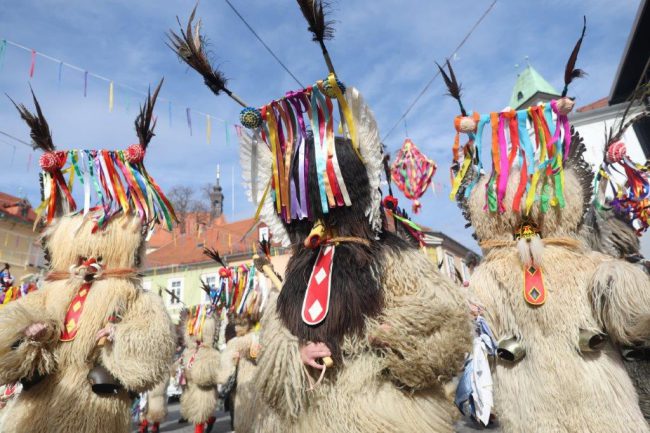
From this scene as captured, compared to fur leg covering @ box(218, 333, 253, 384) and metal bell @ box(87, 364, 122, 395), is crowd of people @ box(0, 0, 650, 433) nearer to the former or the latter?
metal bell @ box(87, 364, 122, 395)

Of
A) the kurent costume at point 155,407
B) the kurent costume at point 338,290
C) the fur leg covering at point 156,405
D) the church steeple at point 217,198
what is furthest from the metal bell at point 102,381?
the church steeple at point 217,198

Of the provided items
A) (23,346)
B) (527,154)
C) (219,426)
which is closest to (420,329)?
(527,154)

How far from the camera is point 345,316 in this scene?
7.08ft

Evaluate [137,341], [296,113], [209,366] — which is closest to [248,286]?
[209,366]

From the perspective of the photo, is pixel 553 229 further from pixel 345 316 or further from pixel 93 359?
pixel 93 359

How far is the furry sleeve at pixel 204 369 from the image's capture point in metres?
6.72

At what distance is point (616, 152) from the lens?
3467 mm

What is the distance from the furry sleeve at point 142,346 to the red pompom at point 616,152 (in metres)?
3.72

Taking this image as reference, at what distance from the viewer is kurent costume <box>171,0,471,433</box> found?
6.65ft

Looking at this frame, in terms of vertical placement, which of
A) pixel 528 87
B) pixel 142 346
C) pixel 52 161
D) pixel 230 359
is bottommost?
pixel 230 359

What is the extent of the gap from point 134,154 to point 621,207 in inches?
175

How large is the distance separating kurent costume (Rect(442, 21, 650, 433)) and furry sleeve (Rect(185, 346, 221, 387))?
4970 millimetres

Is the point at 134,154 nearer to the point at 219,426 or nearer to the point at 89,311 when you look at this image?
the point at 89,311

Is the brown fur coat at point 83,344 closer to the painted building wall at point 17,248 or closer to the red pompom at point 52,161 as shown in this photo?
the red pompom at point 52,161
